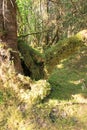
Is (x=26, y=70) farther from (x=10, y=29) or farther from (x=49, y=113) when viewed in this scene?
(x=49, y=113)

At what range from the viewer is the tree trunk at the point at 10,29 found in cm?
462

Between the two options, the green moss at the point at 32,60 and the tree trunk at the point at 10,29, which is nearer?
the tree trunk at the point at 10,29

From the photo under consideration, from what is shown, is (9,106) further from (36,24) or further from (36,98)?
(36,24)

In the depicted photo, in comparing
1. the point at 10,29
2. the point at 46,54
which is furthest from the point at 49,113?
the point at 10,29

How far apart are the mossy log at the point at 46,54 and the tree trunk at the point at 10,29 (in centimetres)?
44

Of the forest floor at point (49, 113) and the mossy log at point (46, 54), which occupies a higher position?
the mossy log at point (46, 54)

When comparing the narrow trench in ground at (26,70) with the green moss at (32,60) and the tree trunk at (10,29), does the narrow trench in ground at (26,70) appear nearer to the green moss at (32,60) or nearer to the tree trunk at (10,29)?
the green moss at (32,60)

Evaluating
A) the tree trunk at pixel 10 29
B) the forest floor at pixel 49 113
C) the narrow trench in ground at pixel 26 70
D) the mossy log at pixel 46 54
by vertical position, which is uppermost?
the tree trunk at pixel 10 29

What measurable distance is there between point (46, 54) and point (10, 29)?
3.42 ft

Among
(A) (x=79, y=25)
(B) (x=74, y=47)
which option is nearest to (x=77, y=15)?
(A) (x=79, y=25)

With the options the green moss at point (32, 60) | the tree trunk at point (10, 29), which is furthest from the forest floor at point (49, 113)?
the tree trunk at point (10, 29)

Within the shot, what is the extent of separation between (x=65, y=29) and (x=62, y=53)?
527 centimetres

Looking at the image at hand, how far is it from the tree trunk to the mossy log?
0.44 metres

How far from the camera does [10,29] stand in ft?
15.5
